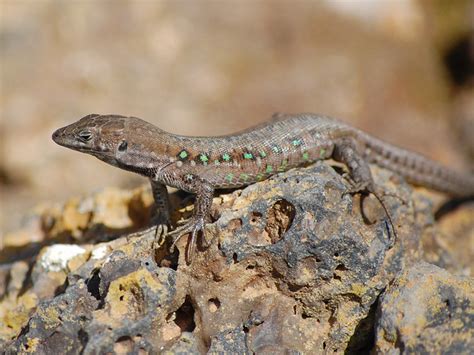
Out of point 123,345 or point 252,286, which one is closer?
point 123,345

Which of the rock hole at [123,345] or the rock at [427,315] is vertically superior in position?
the rock at [427,315]

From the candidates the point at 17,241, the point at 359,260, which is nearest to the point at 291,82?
the point at 17,241

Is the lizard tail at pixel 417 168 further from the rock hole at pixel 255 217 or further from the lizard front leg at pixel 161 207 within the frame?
the lizard front leg at pixel 161 207

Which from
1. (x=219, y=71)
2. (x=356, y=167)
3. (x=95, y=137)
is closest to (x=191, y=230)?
(x=95, y=137)

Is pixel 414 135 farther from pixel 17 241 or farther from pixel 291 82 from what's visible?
pixel 17 241

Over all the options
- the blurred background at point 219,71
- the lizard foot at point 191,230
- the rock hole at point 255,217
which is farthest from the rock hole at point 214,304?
the blurred background at point 219,71

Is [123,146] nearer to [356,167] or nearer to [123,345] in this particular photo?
[123,345]
